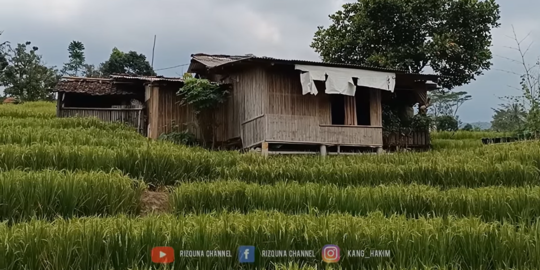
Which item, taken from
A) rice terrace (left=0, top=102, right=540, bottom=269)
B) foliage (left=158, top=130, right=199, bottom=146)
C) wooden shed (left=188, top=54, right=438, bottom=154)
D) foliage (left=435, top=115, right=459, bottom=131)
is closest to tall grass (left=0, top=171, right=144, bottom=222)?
rice terrace (left=0, top=102, right=540, bottom=269)

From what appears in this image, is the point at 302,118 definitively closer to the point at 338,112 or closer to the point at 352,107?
the point at 352,107

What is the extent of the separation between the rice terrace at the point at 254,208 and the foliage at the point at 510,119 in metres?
7.45

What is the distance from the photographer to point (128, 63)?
3638 cm

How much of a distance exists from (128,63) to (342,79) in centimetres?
2579

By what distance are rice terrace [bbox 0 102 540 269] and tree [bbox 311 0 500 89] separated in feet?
39.8

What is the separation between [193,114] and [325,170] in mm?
9279

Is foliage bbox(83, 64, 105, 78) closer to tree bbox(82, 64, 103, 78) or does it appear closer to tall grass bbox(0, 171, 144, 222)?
tree bbox(82, 64, 103, 78)

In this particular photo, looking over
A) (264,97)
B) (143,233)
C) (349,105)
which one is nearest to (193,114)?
(264,97)

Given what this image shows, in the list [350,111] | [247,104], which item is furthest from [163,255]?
[350,111]

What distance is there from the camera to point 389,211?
19.5 feet

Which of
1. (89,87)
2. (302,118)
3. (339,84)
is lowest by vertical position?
(302,118)

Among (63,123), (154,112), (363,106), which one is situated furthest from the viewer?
(363,106)

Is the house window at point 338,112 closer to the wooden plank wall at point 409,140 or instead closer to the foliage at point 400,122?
the foliage at point 400,122

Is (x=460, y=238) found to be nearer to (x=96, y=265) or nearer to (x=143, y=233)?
(x=143, y=233)
